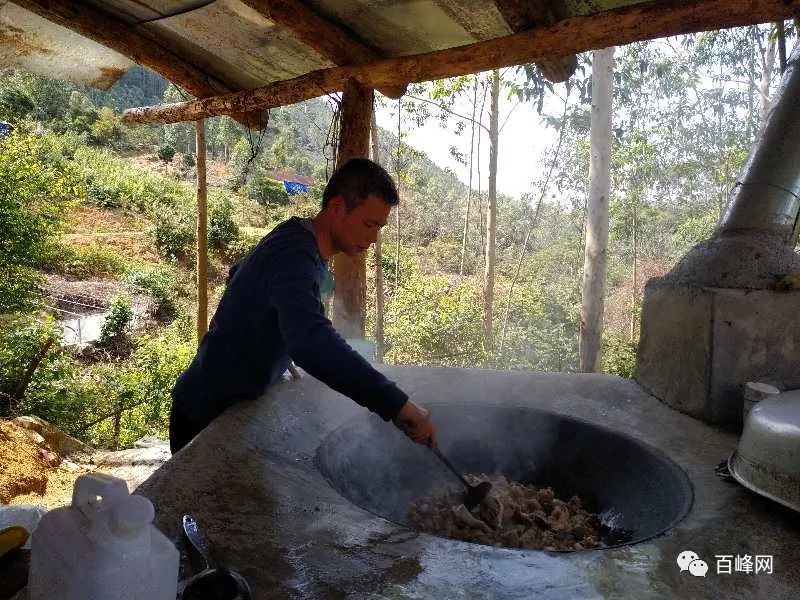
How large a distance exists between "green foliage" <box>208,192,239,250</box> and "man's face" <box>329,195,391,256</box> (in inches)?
797

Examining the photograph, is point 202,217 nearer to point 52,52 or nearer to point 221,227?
point 52,52

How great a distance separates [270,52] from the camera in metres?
4.21

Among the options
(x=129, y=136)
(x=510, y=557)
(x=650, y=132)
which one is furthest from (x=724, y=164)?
(x=129, y=136)

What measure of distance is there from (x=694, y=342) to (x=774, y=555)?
4.49 ft

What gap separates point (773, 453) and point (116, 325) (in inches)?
636

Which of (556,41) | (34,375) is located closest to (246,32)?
(556,41)

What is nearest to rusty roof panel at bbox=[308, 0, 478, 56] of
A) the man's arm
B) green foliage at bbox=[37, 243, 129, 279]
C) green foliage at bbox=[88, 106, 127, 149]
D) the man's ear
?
the man's ear

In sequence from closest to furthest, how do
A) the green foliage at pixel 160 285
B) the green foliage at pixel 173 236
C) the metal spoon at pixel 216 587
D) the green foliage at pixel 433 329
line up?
the metal spoon at pixel 216 587 → the green foliage at pixel 433 329 → the green foliage at pixel 160 285 → the green foliage at pixel 173 236

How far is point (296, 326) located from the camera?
5.66 ft

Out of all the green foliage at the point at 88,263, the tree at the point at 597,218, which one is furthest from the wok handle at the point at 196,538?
the green foliage at the point at 88,263

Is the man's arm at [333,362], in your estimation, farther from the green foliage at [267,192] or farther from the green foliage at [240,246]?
the green foliage at [267,192]

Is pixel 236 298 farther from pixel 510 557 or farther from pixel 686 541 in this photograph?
pixel 686 541

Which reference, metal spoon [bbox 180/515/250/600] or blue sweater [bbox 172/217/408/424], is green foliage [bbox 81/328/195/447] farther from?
metal spoon [bbox 180/515/250/600]

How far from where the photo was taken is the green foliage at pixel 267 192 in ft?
84.0
